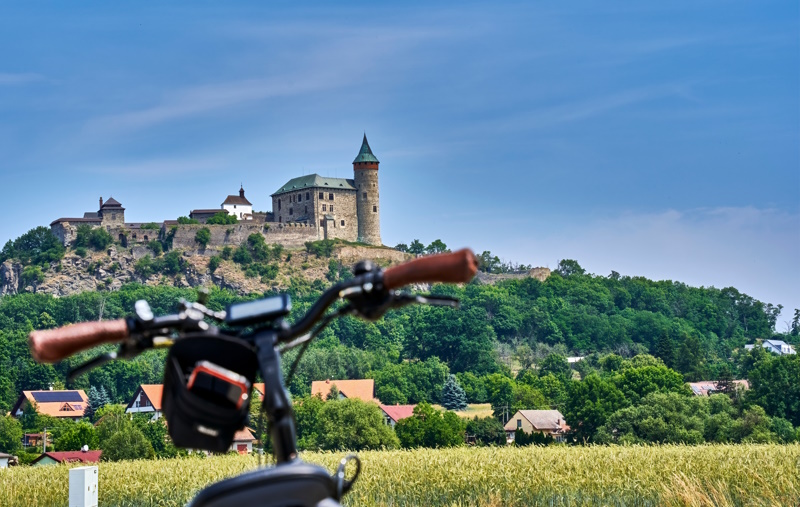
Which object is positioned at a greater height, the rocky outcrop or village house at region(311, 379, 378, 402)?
the rocky outcrop

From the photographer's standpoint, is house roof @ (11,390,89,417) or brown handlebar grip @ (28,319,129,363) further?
house roof @ (11,390,89,417)

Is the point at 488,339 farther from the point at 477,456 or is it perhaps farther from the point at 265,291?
the point at 477,456

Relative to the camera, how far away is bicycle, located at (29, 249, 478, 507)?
7.19 feet

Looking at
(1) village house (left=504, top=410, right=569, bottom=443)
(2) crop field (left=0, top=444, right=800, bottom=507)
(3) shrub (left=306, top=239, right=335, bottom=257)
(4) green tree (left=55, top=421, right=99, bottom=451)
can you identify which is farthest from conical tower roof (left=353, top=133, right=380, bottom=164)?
(2) crop field (left=0, top=444, right=800, bottom=507)

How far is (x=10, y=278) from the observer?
12362 centimetres

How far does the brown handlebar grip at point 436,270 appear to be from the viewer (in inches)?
85.7

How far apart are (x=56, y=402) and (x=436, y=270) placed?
96.7 m

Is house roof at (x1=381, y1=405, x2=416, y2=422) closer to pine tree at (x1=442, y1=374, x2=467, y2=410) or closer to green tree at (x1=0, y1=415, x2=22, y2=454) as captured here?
pine tree at (x1=442, y1=374, x2=467, y2=410)

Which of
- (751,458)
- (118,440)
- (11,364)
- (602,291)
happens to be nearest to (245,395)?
(751,458)

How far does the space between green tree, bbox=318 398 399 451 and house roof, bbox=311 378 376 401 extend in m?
30.7

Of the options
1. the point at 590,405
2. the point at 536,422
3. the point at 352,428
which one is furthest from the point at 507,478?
the point at 536,422

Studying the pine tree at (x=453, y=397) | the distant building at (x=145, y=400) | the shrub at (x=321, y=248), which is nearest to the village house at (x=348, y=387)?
the pine tree at (x=453, y=397)

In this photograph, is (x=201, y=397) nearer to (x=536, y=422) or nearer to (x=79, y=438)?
(x=79, y=438)

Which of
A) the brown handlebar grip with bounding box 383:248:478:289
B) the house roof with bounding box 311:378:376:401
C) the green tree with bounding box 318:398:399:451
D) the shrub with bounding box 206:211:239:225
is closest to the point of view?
the brown handlebar grip with bounding box 383:248:478:289
